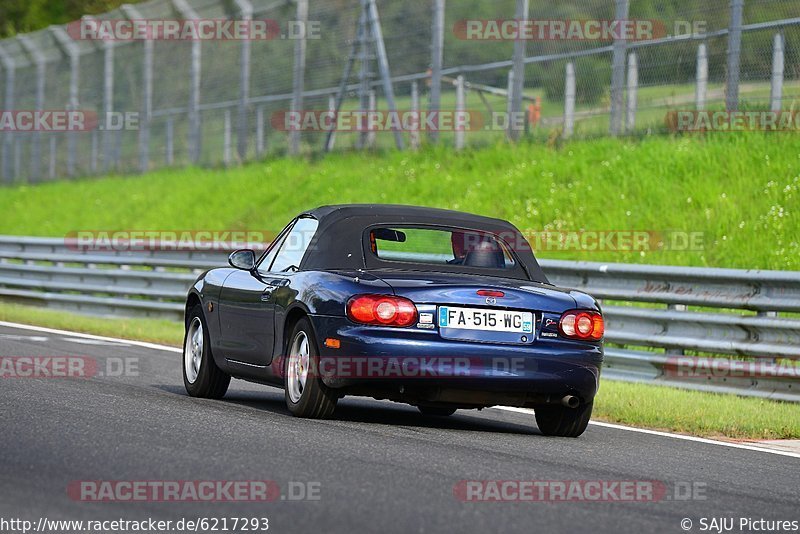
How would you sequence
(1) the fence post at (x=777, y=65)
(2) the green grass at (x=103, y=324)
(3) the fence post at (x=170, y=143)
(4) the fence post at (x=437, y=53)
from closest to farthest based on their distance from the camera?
(1) the fence post at (x=777, y=65), (2) the green grass at (x=103, y=324), (4) the fence post at (x=437, y=53), (3) the fence post at (x=170, y=143)

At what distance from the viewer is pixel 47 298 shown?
21.8 m

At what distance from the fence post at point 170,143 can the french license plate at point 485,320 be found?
22073 millimetres

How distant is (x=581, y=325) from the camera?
899 cm

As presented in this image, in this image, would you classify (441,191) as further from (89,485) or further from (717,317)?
(89,485)

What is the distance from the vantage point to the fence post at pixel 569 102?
1961 cm

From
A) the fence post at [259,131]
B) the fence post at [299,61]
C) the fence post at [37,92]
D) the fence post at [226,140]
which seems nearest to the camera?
the fence post at [299,61]

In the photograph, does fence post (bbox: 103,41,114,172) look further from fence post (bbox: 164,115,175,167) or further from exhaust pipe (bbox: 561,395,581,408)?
exhaust pipe (bbox: 561,395,581,408)

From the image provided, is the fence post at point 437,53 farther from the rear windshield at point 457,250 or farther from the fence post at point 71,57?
the fence post at point 71,57

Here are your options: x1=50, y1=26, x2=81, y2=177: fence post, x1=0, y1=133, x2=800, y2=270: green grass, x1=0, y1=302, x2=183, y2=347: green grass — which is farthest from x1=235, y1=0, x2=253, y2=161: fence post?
x1=0, y1=302, x2=183, y2=347: green grass

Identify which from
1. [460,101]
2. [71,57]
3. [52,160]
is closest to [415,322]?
[460,101]

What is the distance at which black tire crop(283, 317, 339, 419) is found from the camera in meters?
8.85

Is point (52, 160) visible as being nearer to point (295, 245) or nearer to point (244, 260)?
point (244, 260)

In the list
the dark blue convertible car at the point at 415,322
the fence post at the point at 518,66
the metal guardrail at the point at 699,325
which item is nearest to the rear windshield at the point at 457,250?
the dark blue convertible car at the point at 415,322

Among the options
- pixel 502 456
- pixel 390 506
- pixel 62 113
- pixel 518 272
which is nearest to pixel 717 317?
pixel 518 272
